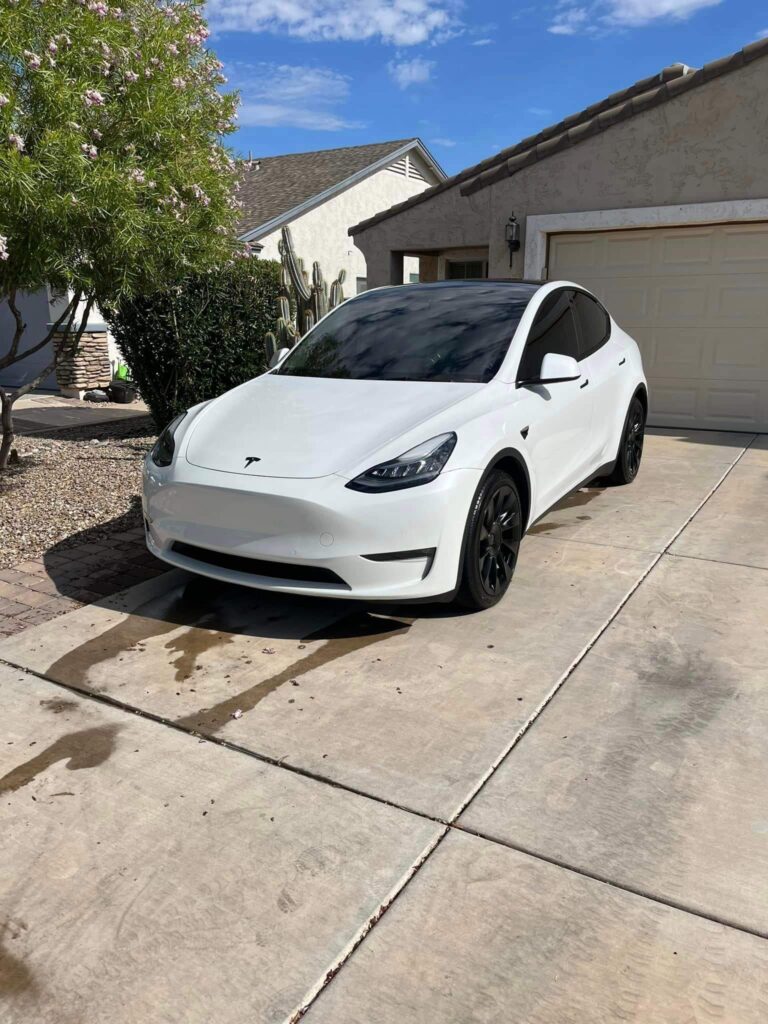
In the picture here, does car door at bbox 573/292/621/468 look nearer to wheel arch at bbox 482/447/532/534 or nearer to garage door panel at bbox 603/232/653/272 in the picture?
wheel arch at bbox 482/447/532/534

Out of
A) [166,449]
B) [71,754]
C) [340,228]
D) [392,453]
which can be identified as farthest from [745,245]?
[340,228]

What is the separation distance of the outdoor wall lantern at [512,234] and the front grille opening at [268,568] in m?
7.60

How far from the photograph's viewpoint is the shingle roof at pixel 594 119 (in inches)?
344

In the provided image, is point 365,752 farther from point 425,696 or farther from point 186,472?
point 186,472

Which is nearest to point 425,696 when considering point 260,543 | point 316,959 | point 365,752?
point 365,752

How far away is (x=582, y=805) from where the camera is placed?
2.76 meters

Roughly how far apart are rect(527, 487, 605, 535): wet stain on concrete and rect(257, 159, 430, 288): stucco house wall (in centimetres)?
1447

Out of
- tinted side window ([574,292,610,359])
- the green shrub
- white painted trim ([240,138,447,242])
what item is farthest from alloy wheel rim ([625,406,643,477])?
white painted trim ([240,138,447,242])

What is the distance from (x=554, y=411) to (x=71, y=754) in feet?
10.6

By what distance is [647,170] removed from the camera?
933cm

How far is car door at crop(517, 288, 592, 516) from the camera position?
4664 millimetres

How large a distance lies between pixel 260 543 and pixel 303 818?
1435 millimetres

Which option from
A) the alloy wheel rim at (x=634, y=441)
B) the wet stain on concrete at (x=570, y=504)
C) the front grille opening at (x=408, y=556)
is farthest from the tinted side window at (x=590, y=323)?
the front grille opening at (x=408, y=556)

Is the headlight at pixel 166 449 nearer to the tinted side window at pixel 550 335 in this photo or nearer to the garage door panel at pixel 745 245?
the tinted side window at pixel 550 335
